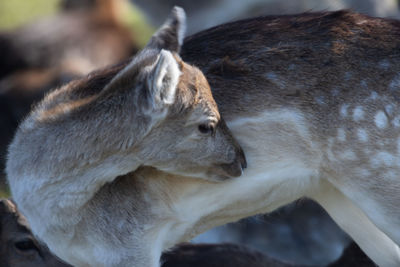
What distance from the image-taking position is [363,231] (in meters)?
4.93

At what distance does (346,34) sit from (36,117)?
6.17 ft

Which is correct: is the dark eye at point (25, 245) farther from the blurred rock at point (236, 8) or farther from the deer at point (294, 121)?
the blurred rock at point (236, 8)

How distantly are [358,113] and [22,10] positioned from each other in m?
10.7

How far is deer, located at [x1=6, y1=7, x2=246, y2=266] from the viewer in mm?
3932

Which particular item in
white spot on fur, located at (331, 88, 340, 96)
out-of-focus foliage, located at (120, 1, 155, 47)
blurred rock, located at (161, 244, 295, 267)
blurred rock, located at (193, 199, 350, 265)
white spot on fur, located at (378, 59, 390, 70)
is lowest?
blurred rock, located at (193, 199, 350, 265)

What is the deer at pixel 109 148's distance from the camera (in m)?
3.93

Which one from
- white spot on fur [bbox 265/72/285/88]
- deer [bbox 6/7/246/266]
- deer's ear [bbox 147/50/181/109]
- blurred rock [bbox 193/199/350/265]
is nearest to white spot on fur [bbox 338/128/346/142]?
white spot on fur [bbox 265/72/285/88]

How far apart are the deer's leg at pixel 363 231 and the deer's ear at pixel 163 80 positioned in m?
1.48

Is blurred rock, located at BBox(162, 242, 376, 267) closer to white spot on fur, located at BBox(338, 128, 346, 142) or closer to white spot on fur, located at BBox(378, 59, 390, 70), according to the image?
white spot on fur, located at BBox(338, 128, 346, 142)

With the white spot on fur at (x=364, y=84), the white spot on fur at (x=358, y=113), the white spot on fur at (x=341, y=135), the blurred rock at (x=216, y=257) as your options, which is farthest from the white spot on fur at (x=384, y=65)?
the blurred rock at (x=216, y=257)

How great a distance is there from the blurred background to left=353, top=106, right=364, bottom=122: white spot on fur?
10.8 ft

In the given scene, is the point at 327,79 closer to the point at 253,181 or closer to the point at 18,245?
the point at 253,181

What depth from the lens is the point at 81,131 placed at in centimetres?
404

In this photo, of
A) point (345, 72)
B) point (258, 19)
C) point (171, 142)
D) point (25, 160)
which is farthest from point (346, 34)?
point (25, 160)
